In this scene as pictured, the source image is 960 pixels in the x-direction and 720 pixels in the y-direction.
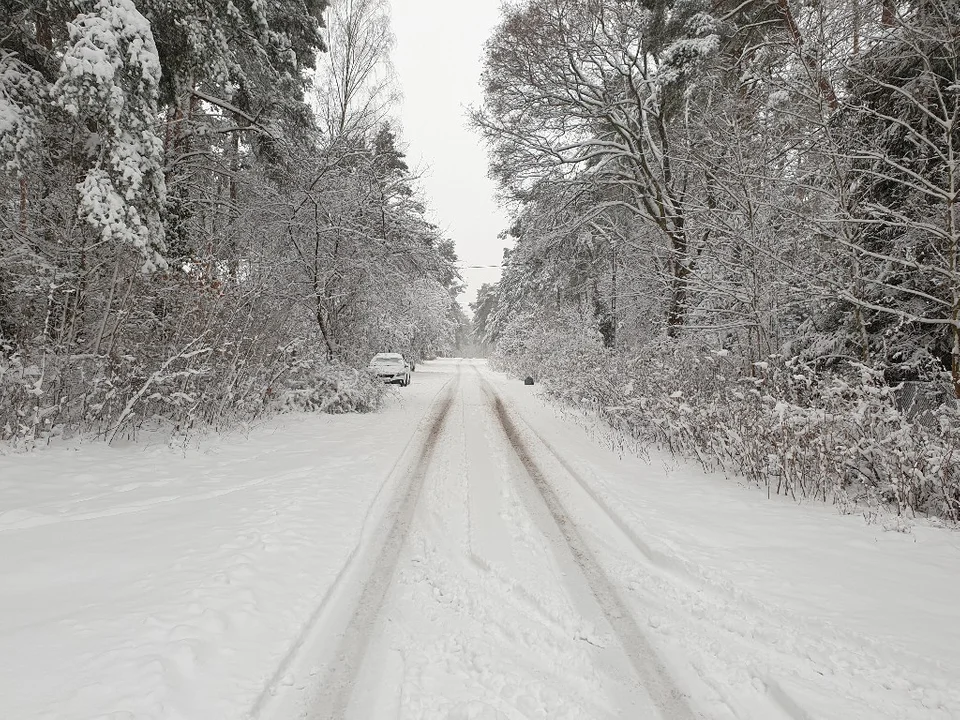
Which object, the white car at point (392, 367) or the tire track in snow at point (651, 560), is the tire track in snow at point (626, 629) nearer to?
the tire track in snow at point (651, 560)

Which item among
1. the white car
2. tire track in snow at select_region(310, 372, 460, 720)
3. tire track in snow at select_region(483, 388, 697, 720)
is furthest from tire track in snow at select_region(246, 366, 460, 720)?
the white car

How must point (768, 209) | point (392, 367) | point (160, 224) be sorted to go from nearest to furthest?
point (160, 224) < point (768, 209) < point (392, 367)

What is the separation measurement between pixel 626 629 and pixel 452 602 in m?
1.17

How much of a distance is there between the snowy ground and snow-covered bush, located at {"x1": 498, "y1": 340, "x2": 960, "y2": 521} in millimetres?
554

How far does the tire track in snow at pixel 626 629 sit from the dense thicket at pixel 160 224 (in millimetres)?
5807

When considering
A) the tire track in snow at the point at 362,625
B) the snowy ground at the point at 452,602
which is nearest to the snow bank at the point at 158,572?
the snowy ground at the point at 452,602

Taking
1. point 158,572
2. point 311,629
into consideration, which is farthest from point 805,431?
point 158,572

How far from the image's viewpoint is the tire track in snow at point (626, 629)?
2.41 m

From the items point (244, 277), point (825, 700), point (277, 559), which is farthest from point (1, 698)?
Answer: point (244, 277)

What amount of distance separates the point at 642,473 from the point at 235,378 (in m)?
7.39

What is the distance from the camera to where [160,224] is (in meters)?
7.25

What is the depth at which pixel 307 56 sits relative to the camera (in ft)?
41.2

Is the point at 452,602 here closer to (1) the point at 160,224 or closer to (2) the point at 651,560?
(2) the point at 651,560

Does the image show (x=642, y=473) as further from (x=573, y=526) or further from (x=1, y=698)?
(x=1, y=698)
